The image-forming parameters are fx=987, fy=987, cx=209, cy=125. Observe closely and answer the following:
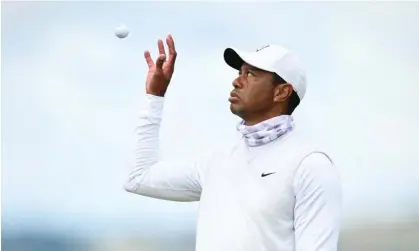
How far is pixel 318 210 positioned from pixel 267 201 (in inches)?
6.5

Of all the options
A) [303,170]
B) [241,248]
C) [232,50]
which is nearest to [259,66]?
[232,50]

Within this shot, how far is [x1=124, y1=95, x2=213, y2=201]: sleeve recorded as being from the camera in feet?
11.2

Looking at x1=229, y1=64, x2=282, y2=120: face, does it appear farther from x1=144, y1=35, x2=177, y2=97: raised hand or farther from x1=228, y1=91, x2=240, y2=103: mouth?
x1=144, y1=35, x2=177, y2=97: raised hand

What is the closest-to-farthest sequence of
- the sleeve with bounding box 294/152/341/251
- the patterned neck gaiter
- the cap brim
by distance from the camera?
the sleeve with bounding box 294/152/341/251 < the patterned neck gaiter < the cap brim

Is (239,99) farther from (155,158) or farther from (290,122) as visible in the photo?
(155,158)

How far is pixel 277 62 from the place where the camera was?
10.8ft

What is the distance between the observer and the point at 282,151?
320 centimetres

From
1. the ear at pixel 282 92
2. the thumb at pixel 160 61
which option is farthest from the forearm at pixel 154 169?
the ear at pixel 282 92

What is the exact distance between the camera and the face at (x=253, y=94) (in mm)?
3230

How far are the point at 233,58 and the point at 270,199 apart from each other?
21.4 inches

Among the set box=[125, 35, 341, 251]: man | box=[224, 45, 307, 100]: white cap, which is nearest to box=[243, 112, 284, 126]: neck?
box=[125, 35, 341, 251]: man

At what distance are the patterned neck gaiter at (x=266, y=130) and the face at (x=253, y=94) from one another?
40 mm

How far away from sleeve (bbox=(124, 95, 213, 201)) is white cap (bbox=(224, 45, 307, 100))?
32 cm

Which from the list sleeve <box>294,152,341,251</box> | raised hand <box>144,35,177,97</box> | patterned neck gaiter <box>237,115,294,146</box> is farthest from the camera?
raised hand <box>144,35,177,97</box>
